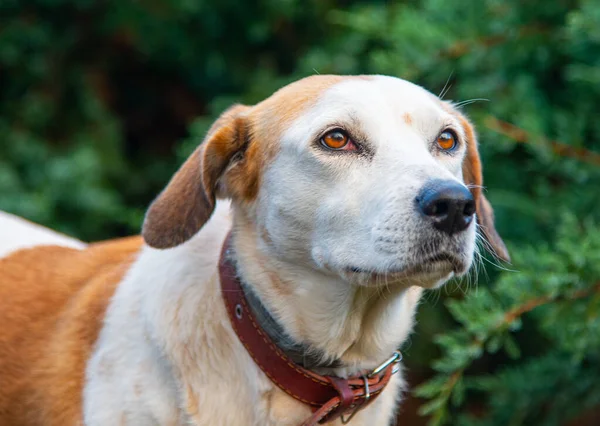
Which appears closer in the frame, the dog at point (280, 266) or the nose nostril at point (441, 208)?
the nose nostril at point (441, 208)

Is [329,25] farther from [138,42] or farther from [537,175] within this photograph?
[537,175]

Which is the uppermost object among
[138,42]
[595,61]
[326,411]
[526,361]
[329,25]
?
[595,61]

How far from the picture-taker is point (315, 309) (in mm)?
2521

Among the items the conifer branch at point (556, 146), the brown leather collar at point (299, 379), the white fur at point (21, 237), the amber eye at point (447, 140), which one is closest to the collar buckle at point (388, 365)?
the brown leather collar at point (299, 379)

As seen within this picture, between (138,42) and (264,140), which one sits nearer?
(264,140)

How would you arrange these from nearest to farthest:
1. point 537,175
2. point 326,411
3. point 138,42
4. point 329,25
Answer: point 326,411
point 537,175
point 329,25
point 138,42

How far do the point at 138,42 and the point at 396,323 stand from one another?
12.6ft

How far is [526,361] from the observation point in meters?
4.59

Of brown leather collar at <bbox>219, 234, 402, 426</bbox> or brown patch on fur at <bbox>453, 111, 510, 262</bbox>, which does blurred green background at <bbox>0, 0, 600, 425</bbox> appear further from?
brown leather collar at <bbox>219, 234, 402, 426</bbox>

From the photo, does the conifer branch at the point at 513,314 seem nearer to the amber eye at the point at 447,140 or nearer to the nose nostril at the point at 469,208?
the amber eye at the point at 447,140

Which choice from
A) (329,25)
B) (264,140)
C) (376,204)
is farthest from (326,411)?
(329,25)

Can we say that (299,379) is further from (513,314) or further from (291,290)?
(513,314)

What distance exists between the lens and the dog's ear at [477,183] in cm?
285

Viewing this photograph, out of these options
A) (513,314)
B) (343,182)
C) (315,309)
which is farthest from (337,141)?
(513,314)
